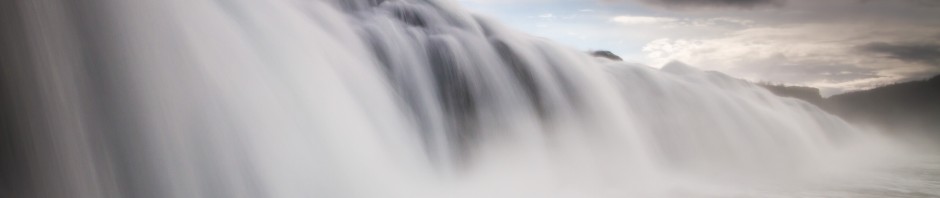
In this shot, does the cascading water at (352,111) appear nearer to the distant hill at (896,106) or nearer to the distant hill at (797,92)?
the distant hill at (797,92)

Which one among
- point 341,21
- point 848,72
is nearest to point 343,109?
point 341,21

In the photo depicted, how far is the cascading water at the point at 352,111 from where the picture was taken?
3.32ft

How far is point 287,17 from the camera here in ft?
5.19

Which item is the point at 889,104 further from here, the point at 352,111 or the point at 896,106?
the point at 352,111

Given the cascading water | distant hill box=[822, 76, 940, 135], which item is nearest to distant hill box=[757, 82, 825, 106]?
distant hill box=[822, 76, 940, 135]

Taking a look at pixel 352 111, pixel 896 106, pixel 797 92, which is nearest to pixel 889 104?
pixel 896 106

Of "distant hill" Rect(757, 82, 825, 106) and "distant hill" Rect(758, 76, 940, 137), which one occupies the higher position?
"distant hill" Rect(757, 82, 825, 106)

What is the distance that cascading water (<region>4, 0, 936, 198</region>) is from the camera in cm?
101

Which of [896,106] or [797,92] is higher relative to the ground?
[797,92]

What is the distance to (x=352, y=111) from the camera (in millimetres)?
1557

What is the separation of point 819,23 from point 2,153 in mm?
3932

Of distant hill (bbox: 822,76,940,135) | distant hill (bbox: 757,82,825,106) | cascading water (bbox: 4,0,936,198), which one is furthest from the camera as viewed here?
distant hill (bbox: 822,76,940,135)

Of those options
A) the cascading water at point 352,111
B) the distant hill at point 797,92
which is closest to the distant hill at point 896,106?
the distant hill at point 797,92

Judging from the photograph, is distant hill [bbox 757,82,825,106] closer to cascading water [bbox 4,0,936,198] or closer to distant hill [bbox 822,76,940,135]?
distant hill [bbox 822,76,940,135]
